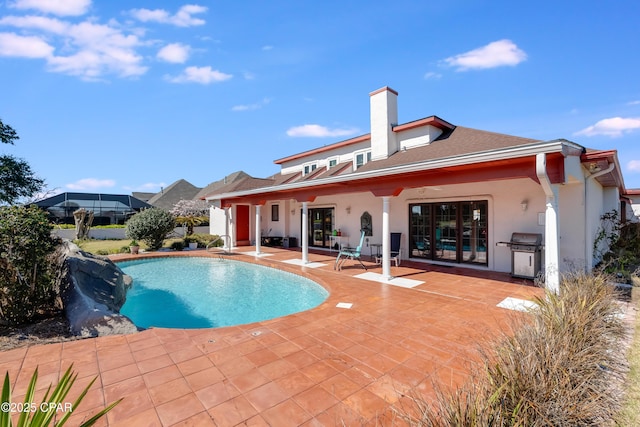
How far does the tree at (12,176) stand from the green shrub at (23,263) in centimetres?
1323

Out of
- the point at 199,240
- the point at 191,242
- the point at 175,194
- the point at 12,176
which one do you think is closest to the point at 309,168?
the point at 199,240

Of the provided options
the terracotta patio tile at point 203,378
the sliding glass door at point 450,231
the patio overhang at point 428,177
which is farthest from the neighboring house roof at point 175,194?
the terracotta patio tile at point 203,378

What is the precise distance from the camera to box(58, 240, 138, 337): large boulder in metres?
4.98

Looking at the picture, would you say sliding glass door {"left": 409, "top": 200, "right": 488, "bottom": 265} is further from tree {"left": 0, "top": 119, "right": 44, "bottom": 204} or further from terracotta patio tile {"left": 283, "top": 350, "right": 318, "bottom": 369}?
tree {"left": 0, "top": 119, "right": 44, "bottom": 204}

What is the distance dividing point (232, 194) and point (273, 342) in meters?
12.7

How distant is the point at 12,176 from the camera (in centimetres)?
1485

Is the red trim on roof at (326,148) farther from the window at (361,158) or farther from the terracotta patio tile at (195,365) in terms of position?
the terracotta patio tile at (195,365)

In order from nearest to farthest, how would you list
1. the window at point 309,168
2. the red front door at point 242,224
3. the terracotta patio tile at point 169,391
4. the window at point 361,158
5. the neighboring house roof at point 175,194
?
1. the terracotta patio tile at point 169,391
2. the window at point 361,158
3. the window at point 309,168
4. the red front door at point 242,224
5. the neighboring house roof at point 175,194

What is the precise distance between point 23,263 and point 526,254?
11.6m

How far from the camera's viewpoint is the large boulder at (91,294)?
4984 mm

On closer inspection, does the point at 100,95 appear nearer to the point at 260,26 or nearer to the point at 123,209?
the point at 260,26

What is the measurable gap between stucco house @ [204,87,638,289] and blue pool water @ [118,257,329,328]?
7.67 ft

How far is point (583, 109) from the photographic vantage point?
42.3 feet

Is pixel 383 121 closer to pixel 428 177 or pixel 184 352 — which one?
pixel 428 177
